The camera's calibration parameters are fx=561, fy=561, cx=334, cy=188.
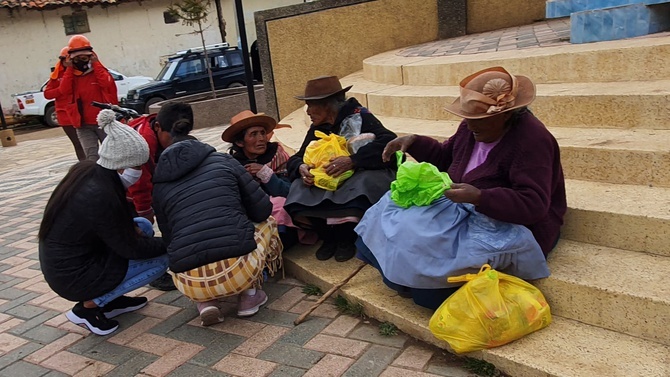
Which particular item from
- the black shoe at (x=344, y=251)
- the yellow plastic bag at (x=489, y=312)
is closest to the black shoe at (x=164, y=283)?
the black shoe at (x=344, y=251)

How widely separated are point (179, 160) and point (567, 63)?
3.02 m

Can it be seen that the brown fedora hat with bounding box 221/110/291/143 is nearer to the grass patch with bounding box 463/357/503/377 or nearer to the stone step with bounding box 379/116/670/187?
the stone step with bounding box 379/116/670/187

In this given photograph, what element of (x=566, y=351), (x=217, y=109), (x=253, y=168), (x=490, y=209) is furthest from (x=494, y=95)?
(x=217, y=109)

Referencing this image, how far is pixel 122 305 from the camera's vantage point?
140 inches

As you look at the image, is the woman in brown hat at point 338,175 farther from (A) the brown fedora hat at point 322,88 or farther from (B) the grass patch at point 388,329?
(B) the grass patch at point 388,329

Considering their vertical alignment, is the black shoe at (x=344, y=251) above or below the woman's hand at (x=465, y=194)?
below

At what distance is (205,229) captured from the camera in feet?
10.0

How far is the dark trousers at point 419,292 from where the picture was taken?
8.93 feet

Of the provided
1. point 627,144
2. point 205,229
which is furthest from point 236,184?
point 627,144

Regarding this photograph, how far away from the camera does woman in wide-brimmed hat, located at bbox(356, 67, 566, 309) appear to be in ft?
7.98

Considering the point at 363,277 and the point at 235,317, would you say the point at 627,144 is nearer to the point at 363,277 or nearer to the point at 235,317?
the point at 363,277

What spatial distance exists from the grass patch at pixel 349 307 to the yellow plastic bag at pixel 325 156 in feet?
2.24

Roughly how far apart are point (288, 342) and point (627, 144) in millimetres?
2191

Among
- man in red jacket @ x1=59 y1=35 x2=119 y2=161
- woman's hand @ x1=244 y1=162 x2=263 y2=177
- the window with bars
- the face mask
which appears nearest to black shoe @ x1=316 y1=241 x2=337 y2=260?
woman's hand @ x1=244 y1=162 x2=263 y2=177
